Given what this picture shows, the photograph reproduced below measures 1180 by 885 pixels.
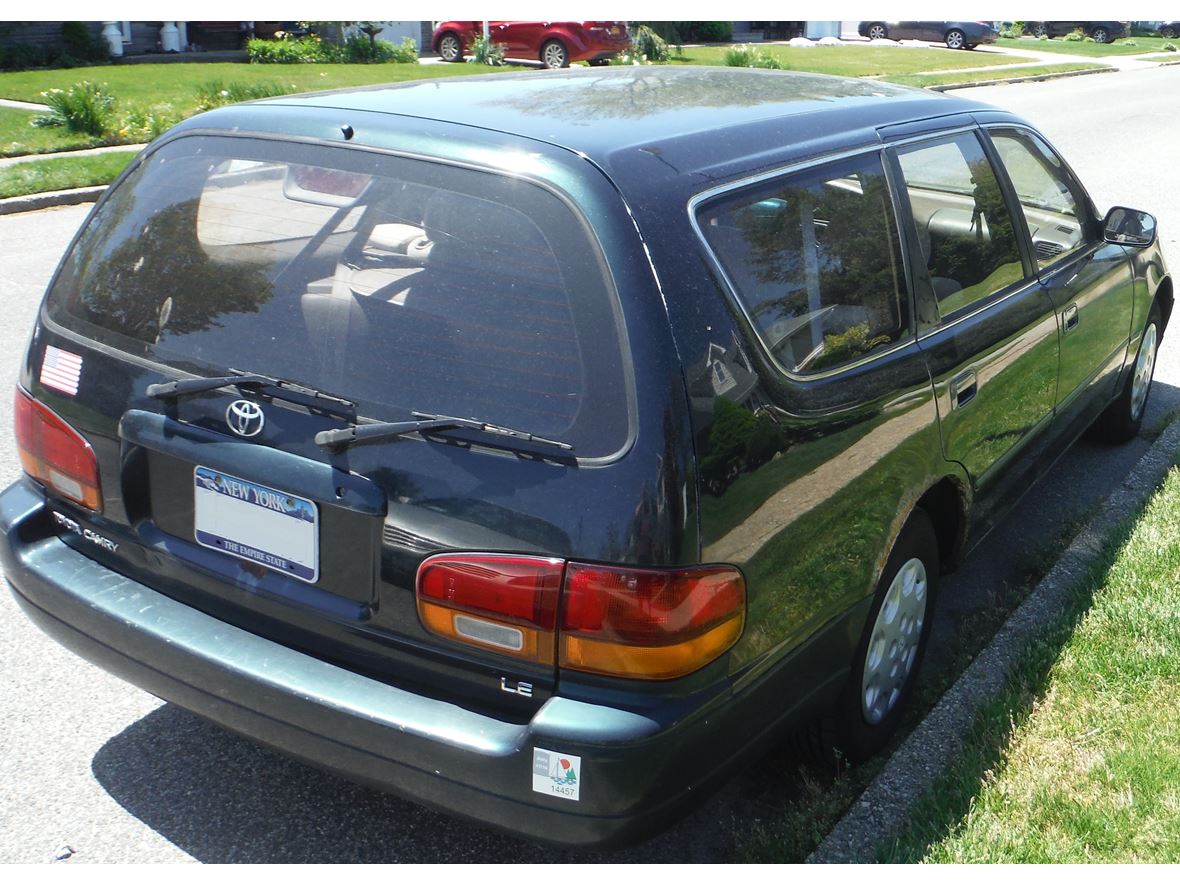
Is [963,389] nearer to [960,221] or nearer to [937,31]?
[960,221]

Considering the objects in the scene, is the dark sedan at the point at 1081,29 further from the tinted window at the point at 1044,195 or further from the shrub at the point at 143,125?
the tinted window at the point at 1044,195

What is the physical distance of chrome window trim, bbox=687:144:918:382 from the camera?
2.63 metres

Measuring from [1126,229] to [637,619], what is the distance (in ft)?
11.3

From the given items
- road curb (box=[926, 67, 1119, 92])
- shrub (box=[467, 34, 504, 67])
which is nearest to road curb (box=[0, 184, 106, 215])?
road curb (box=[926, 67, 1119, 92])

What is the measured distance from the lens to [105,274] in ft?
10.2

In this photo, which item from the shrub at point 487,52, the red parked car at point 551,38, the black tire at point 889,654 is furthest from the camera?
the red parked car at point 551,38

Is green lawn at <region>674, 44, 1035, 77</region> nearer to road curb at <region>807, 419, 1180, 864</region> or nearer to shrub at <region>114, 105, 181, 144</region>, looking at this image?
shrub at <region>114, 105, 181, 144</region>

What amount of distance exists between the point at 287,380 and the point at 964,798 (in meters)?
1.90

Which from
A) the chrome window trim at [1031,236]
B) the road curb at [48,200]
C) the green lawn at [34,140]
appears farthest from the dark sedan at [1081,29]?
the chrome window trim at [1031,236]

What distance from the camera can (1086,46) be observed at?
155ft

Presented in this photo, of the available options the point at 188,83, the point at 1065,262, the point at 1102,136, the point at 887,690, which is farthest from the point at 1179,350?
the point at 188,83

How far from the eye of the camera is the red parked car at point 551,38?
2614 centimetres

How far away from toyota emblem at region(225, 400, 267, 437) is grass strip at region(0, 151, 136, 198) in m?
8.87

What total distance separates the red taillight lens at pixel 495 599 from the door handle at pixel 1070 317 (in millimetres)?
2746
